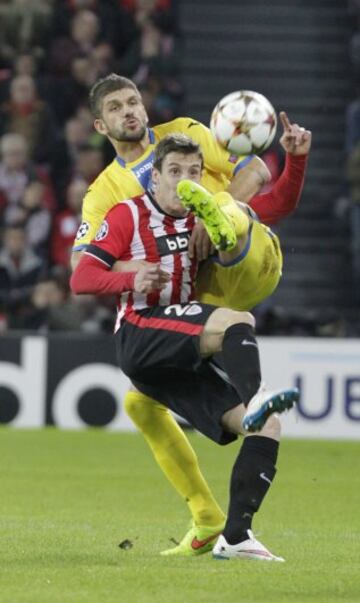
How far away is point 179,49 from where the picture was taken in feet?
58.0

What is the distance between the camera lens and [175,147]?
654 cm

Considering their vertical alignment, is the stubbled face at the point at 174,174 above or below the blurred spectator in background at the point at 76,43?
below

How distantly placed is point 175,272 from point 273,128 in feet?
2.99

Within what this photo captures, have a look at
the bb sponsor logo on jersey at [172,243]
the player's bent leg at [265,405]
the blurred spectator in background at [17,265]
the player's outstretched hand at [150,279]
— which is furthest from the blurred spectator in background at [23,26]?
the player's bent leg at [265,405]

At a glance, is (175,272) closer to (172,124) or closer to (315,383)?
(172,124)

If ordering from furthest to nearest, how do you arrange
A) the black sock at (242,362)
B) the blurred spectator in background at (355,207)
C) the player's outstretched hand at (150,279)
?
the blurred spectator in background at (355,207)
the player's outstretched hand at (150,279)
the black sock at (242,362)

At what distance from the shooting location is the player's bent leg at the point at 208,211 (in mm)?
6176

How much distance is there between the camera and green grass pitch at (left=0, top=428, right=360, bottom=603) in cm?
568

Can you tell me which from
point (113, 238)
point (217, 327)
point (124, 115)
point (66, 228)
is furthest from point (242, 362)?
point (66, 228)

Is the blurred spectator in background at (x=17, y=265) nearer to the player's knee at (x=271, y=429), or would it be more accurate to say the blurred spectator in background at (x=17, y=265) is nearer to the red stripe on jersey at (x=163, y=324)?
the red stripe on jersey at (x=163, y=324)

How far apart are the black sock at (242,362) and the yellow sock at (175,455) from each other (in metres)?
0.78

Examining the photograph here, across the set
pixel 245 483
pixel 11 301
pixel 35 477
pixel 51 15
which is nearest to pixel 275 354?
pixel 11 301

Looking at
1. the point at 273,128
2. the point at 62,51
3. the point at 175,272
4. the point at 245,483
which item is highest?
the point at 62,51

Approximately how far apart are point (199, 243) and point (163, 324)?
1.21ft
